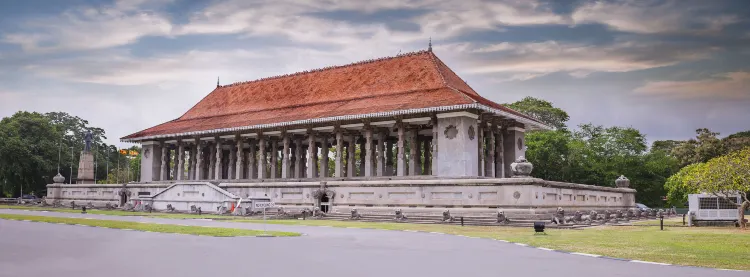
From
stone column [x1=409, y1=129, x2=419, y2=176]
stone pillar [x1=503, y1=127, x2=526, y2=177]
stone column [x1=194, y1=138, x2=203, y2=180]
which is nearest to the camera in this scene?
stone column [x1=409, y1=129, x2=419, y2=176]

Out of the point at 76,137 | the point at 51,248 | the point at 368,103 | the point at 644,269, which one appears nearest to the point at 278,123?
the point at 368,103

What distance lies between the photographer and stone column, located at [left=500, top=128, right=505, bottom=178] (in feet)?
142

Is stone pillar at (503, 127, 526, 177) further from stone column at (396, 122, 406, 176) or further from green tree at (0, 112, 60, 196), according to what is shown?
green tree at (0, 112, 60, 196)

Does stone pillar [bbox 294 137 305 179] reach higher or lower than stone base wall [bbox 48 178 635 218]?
higher

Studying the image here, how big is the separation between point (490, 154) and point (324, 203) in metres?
12.8

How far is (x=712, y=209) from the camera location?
31.6 metres

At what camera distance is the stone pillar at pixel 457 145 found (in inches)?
1465

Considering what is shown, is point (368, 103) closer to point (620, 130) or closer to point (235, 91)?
point (235, 91)

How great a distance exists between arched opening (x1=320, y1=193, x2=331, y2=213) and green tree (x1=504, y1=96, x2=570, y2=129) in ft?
117

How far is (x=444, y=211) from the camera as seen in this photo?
105 feet

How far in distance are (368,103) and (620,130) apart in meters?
34.0

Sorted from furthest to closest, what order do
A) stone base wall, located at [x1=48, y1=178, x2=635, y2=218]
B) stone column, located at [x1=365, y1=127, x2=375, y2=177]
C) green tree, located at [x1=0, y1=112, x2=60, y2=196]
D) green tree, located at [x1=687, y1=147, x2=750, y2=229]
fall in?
green tree, located at [x1=0, y1=112, x2=60, y2=196]
stone column, located at [x1=365, y1=127, x2=375, y2=177]
stone base wall, located at [x1=48, y1=178, x2=635, y2=218]
green tree, located at [x1=687, y1=147, x2=750, y2=229]

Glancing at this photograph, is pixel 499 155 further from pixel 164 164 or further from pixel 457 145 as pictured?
pixel 164 164

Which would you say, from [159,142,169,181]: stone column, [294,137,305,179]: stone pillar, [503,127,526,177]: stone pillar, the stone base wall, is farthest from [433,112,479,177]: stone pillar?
[159,142,169,181]: stone column
